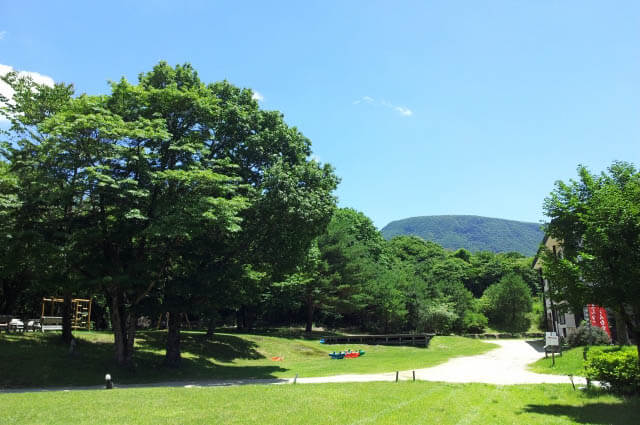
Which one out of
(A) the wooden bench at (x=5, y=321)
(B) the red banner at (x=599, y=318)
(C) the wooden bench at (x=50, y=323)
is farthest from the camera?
(B) the red banner at (x=599, y=318)

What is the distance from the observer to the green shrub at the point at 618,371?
43.0 feet

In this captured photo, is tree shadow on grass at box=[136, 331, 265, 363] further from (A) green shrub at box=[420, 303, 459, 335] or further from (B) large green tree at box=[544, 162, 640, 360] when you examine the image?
(A) green shrub at box=[420, 303, 459, 335]

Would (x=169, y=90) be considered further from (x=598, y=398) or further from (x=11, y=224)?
(x=598, y=398)

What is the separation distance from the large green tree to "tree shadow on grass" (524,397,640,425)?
181cm

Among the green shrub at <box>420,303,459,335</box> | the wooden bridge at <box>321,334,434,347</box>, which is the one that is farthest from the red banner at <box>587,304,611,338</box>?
the green shrub at <box>420,303,459,335</box>

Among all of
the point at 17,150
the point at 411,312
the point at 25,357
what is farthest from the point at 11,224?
the point at 411,312

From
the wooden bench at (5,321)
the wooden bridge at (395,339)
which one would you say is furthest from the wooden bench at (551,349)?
the wooden bench at (5,321)

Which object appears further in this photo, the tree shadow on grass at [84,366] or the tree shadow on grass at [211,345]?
the tree shadow on grass at [211,345]

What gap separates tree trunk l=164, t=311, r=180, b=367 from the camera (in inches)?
884

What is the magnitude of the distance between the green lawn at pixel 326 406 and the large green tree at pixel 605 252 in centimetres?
288

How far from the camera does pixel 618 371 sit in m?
13.4

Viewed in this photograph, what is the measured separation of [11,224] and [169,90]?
8672 mm

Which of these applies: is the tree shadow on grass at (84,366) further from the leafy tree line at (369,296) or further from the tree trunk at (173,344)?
the leafy tree line at (369,296)

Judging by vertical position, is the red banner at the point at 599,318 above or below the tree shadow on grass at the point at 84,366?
above
